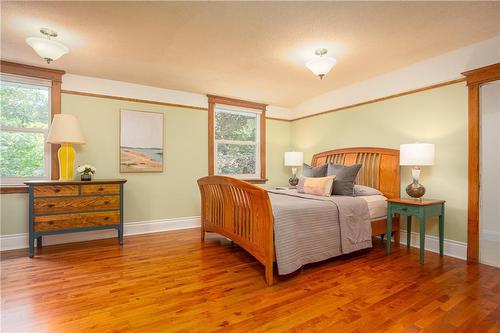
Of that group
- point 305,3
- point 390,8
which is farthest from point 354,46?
point 305,3

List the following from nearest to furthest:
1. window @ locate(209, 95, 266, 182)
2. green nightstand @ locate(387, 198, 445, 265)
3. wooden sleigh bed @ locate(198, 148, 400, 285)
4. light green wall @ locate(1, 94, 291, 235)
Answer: wooden sleigh bed @ locate(198, 148, 400, 285) → green nightstand @ locate(387, 198, 445, 265) → light green wall @ locate(1, 94, 291, 235) → window @ locate(209, 95, 266, 182)

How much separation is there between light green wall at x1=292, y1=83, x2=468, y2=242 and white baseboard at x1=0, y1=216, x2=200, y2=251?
296 cm

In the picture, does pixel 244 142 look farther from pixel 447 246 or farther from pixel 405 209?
pixel 447 246

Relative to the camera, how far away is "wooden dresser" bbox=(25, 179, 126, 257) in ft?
9.46

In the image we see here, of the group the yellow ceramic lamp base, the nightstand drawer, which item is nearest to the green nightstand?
the nightstand drawer

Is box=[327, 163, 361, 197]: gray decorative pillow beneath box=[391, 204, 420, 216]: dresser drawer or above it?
above

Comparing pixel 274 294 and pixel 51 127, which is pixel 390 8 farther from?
pixel 51 127

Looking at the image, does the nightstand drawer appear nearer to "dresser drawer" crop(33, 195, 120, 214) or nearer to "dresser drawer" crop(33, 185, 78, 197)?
"dresser drawer" crop(33, 195, 120, 214)

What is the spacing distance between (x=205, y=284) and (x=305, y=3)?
2388mm

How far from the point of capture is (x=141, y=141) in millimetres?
3949

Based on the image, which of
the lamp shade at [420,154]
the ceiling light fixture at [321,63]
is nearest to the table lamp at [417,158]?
the lamp shade at [420,154]

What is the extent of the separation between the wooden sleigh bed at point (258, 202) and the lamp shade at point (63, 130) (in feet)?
5.41

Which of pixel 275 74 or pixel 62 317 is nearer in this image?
pixel 62 317

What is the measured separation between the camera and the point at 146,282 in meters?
2.22
